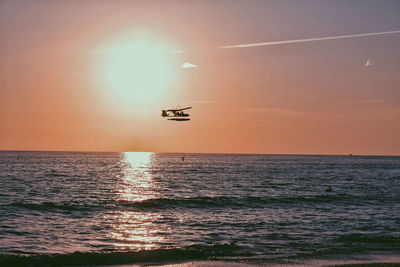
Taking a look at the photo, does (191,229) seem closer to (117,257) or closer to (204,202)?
(117,257)

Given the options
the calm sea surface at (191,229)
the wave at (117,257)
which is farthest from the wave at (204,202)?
the wave at (117,257)

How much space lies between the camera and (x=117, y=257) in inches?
854

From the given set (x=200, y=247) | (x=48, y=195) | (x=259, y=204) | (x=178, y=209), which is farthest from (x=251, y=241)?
(x=48, y=195)

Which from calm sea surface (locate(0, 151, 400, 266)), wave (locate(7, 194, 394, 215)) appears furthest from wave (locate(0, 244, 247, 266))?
wave (locate(7, 194, 394, 215))

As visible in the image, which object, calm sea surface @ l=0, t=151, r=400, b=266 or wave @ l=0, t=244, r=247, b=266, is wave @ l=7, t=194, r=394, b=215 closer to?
calm sea surface @ l=0, t=151, r=400, b=266

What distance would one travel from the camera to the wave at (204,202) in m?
41.8

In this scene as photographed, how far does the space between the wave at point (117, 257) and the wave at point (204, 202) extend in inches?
717

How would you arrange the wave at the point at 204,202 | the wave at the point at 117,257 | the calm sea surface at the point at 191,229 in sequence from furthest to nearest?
1. the wave at the point at 204,202
2. the calm sea surface at the point at 191,229
3. the wave at the point at 117,257

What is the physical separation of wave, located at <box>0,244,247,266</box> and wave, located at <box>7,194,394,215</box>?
59.8 feet

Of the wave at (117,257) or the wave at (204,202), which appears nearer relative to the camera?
the wave at (117,257)

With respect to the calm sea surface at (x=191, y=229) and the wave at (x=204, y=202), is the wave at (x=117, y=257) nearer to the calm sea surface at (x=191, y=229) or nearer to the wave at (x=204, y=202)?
the calm sea surface at (x=191, y=229)

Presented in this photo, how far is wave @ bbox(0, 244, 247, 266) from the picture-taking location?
2092 centimetres

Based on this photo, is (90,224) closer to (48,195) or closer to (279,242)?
(279,242)

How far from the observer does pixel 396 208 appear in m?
41.3
